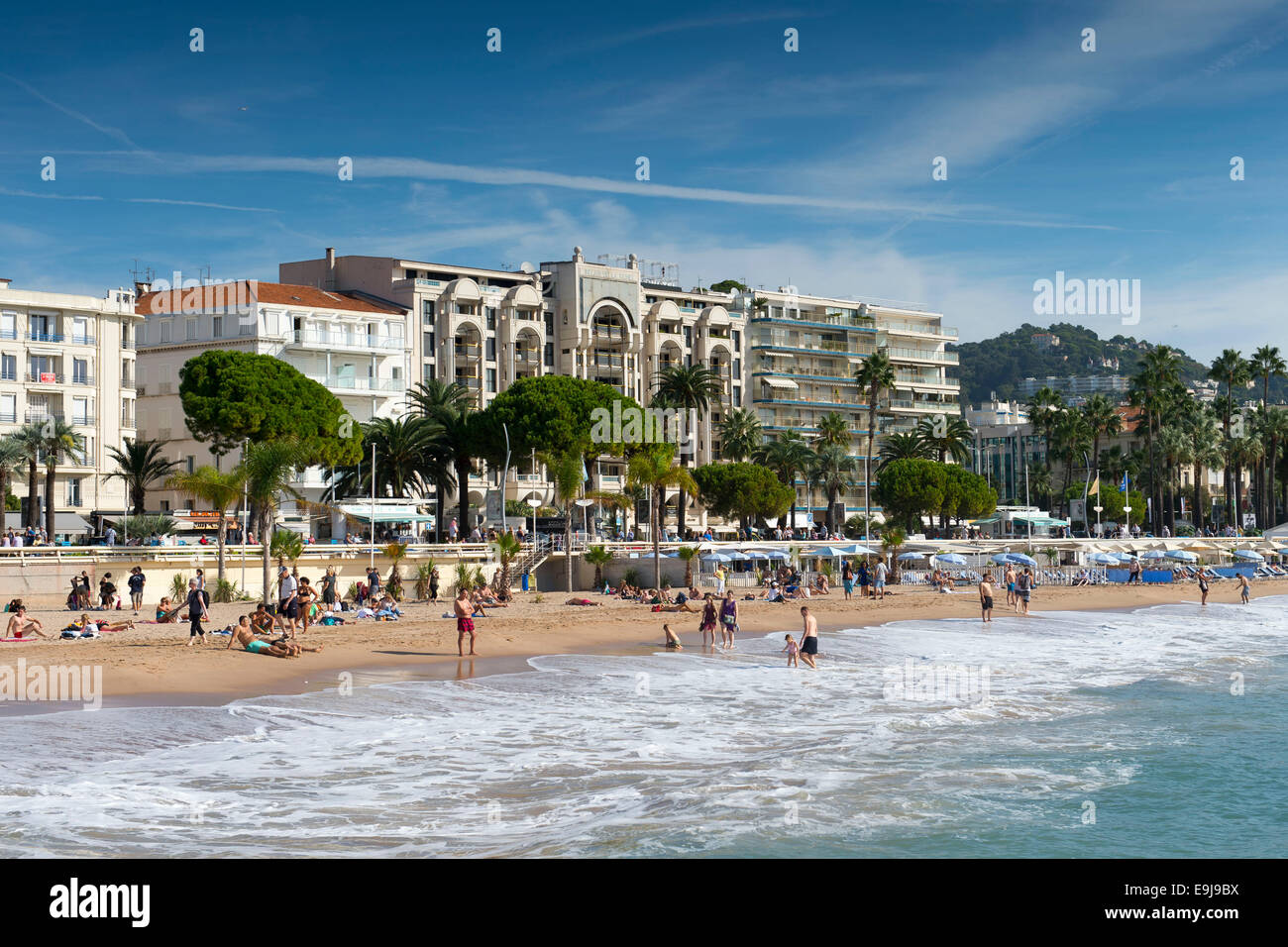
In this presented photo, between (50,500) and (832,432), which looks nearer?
(50,500)

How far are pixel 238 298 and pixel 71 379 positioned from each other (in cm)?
1136

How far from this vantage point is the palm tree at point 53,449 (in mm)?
58000

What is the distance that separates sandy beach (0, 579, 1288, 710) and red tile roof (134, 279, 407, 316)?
35342 mm

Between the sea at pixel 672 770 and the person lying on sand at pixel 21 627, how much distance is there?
9.82 meters

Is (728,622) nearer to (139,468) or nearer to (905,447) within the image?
(139,468)

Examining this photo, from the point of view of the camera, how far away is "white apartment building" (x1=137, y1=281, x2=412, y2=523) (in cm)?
7125

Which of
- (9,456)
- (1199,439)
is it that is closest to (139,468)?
(9,456)

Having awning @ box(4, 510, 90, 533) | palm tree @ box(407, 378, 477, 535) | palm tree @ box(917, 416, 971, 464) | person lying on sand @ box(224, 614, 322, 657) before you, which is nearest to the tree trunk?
awning @ box(4, 510, 90, 533)

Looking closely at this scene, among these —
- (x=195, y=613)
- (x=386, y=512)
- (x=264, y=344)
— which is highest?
(x=264, y=344)

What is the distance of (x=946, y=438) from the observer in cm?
9581

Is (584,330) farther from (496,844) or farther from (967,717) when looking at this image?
(496,844)

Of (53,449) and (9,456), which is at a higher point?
(53,449)

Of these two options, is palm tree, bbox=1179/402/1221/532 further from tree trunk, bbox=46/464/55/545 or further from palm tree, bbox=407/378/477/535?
tree trunk, bbox=46/464/55/545
